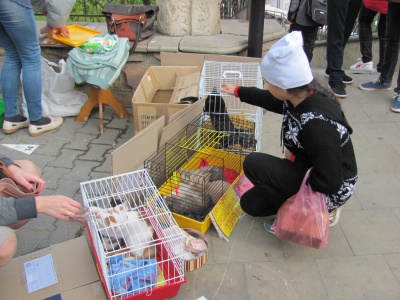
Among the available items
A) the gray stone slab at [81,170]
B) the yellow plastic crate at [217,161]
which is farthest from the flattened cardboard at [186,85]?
the gray stone slab at [81,170]

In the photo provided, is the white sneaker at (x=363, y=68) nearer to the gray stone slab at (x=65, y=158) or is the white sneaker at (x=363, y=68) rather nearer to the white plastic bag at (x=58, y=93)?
the white plastic bag at (x=58, y=93)

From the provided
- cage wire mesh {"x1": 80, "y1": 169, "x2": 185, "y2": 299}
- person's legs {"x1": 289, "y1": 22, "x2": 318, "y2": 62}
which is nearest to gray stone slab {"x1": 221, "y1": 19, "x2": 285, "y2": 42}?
person's legs {"x1": 289, "y1": 22, "x2": 318, "y2": 62}

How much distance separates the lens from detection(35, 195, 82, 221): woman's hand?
1.75 meters

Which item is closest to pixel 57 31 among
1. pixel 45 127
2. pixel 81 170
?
pixel 45 127

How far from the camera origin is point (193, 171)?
9.36 feet

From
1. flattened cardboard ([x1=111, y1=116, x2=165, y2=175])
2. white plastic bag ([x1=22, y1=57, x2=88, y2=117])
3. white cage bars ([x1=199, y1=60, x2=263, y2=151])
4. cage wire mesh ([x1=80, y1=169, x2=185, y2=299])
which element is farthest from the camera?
white plastic bag ([x1=22, y1=57, x2=88, y2=117])

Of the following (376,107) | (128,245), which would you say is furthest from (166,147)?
(376,107)

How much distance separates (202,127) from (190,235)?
990 mm

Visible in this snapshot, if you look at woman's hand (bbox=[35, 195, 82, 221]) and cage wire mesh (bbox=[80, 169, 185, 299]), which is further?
cage wire mesh (bbox=[80, 169, 185, 299])

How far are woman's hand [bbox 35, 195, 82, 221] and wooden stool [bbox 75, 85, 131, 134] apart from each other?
194 cm

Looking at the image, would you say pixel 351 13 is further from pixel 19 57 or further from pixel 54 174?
pixel 54 174

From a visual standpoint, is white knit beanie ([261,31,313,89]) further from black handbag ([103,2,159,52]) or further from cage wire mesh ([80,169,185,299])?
black handbag ([103,2,159,52])

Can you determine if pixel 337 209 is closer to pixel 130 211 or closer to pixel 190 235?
pixel 190 235

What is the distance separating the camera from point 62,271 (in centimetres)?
205
